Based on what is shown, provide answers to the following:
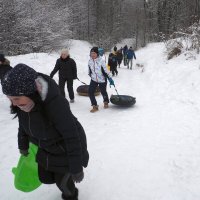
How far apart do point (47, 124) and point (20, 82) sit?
1.53 feet

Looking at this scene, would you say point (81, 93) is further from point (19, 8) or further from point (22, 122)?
point (19, 8)

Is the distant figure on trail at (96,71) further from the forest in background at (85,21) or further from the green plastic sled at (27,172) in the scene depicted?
the forest in background at (85,21)

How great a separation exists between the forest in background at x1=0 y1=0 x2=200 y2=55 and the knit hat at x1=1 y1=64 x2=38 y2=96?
11.1 meters

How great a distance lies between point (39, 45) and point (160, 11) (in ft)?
49.3

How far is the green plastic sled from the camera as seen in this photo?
2.61m

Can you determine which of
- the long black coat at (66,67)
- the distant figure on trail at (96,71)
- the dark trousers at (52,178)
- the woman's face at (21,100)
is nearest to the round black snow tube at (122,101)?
the distant figure on trail at (96,71)

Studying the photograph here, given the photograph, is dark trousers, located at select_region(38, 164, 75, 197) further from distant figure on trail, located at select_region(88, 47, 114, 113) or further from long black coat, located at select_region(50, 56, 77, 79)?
long black coat, located at select_region(50, 56, 77, 79)

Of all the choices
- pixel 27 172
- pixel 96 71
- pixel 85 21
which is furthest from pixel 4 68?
pixel 85 21

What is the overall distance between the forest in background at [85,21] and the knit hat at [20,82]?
1106cm

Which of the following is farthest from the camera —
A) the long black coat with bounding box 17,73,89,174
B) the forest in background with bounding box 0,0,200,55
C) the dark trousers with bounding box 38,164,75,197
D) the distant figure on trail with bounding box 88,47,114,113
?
the forest in background with bounding box 0,0,200,55

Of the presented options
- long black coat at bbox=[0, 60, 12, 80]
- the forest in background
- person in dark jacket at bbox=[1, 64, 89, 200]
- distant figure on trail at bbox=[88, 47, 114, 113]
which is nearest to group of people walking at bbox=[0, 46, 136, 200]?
person in dark jacket at bbox=[1, 64, 89, 200]

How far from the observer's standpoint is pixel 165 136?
16.3 ft

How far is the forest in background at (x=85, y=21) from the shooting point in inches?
772

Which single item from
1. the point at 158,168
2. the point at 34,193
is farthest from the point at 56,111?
the point at 158,168
